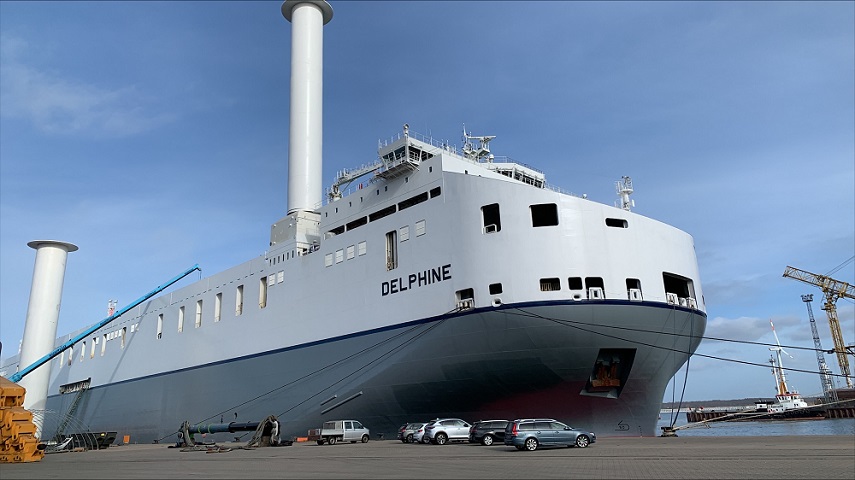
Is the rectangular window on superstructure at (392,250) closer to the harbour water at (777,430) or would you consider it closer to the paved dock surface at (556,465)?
the paved dock surface at (556,465)

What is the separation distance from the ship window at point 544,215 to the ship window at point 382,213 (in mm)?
6053

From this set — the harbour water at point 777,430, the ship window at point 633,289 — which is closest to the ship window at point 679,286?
the ship window at point 633,289

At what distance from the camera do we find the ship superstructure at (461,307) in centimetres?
1919

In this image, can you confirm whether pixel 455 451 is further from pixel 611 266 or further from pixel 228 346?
pixel 228 346

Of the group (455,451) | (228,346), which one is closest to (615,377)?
(455,451)

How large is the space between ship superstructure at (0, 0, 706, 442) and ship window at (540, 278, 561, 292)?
0.12ft

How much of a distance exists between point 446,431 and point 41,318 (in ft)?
101

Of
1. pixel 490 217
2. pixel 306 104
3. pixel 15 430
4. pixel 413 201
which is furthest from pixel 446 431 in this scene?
pixel 306 104

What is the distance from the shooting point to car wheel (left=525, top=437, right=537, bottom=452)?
1636 cm

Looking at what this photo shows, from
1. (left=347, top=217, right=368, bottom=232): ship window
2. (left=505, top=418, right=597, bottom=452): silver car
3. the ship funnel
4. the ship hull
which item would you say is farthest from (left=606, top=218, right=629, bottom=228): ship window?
the ship funnel

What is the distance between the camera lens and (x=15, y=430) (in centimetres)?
1747

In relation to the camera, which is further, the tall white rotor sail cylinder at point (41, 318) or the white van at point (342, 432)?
the tall white rotor sail cylinder at point (41, 318)

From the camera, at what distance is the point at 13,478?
473 inches

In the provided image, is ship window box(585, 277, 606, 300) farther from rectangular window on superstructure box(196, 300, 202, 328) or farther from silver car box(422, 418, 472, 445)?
rectangular window on superstructure box(196, 300, 202, 328)
